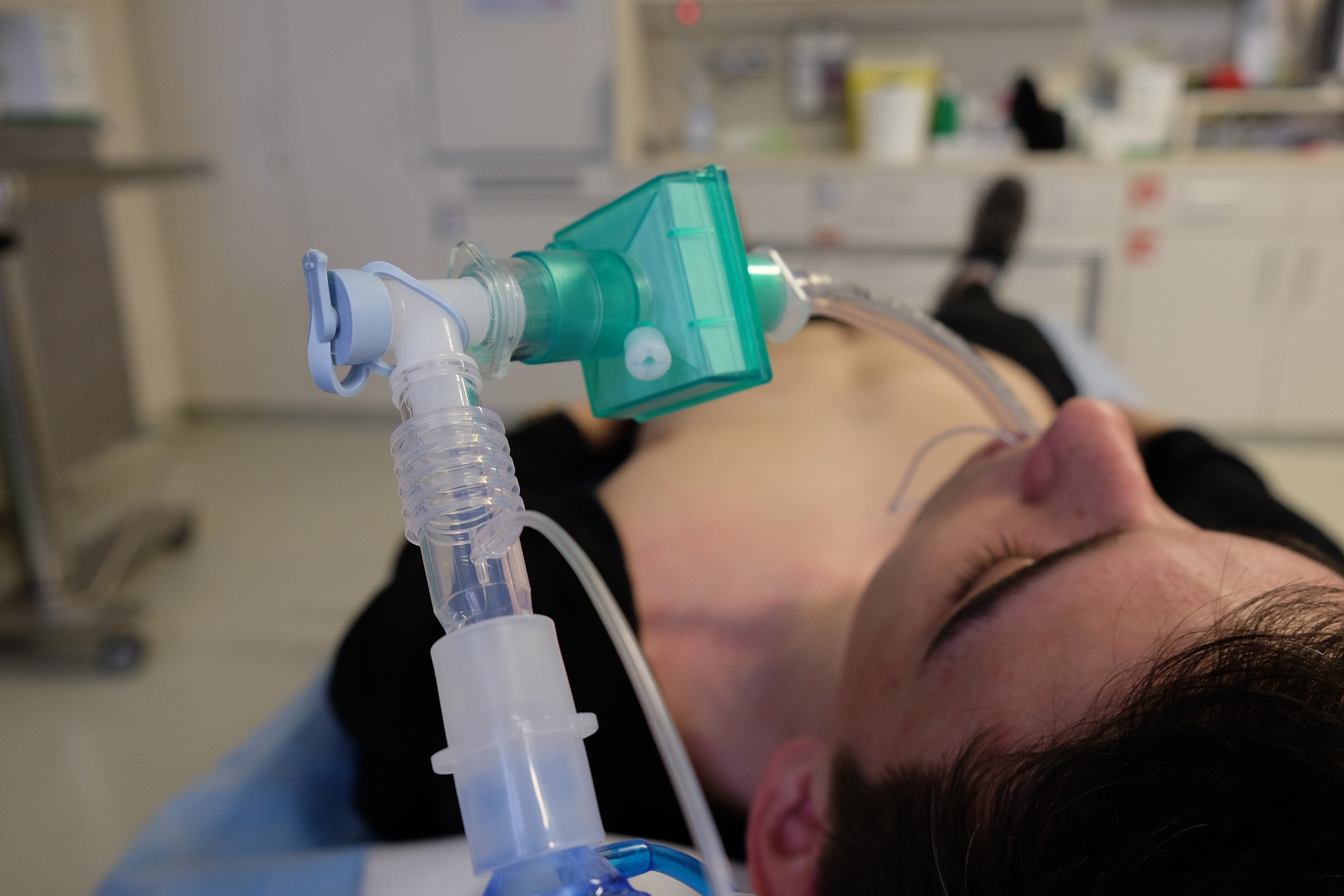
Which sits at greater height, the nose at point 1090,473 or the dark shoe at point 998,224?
the dark shoe at point 998,224

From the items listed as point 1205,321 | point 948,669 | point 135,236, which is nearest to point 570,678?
point 948,669

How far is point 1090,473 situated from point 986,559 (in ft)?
0.33

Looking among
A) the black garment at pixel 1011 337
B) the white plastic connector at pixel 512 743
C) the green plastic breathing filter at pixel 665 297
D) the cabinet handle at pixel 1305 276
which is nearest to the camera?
the white plastic connector at pixel 512 743

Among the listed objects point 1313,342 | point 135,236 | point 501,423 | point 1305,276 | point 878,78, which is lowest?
point 1313,342

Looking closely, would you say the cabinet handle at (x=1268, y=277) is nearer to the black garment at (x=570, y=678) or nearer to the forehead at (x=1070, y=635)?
the black garment at (x=570, y=678)

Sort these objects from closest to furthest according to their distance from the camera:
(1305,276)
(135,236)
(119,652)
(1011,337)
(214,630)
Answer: (1011,337)
(119,652)
(214,630)
(1305,276)
(135,236)

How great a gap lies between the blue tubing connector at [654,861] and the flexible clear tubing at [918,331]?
30cm

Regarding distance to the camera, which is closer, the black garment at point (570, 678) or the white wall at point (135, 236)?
the black garment at point (570, 678)

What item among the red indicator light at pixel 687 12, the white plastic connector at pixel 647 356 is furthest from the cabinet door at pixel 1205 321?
the white plastic connector at pixel 647 356

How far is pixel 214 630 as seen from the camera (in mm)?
1935

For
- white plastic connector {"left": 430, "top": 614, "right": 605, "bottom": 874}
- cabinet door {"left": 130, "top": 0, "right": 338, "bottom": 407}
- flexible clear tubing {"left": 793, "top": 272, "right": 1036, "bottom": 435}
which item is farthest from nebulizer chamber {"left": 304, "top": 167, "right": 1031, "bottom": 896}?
cabinet door {"left": 130, "top": 0, "right": 338, "bottom": 407}

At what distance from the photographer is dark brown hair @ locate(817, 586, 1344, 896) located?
41 centimetres

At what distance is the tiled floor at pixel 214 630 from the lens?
89 centimetres

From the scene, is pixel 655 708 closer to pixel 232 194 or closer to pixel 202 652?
pixel 202 652
